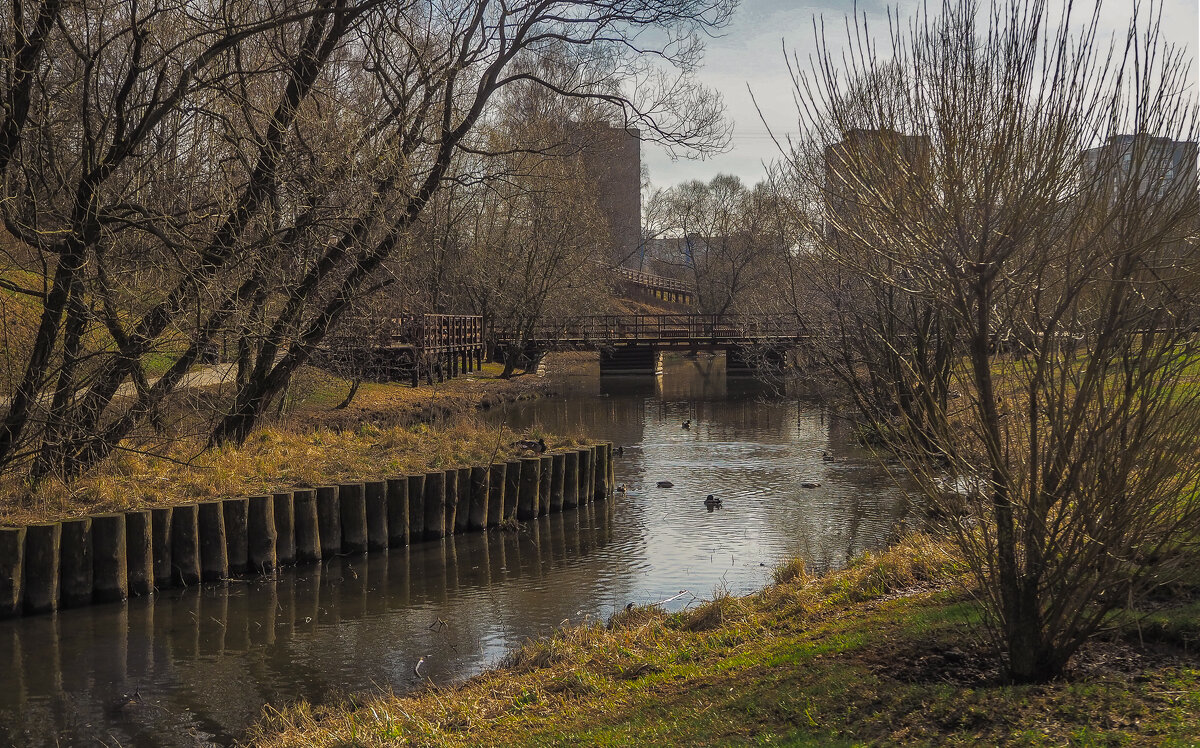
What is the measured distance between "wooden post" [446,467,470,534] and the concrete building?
1223 cm

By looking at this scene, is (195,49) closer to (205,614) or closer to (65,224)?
(65,224)

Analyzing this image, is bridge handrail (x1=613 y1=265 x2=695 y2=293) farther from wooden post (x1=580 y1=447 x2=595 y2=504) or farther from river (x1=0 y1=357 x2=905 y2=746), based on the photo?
river (x1=0 y1=357 x2=905 y2=746)

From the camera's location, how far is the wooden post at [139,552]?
1239cm

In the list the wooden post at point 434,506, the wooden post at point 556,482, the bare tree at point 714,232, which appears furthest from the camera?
the bare tree at point 714,232

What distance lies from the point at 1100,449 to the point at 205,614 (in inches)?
384

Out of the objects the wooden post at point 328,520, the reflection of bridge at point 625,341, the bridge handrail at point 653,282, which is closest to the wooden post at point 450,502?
the wooden post at point 328,520

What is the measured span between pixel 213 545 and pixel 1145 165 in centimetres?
1123

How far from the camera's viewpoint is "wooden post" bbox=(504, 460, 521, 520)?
17.5 m

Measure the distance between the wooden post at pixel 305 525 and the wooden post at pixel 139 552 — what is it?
6.91 feet

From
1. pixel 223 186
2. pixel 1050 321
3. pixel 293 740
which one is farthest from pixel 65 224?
pixel 1050 321

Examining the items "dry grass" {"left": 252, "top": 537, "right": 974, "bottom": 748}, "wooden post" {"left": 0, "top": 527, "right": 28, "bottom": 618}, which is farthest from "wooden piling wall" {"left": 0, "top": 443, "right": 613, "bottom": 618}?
"dry grass" {"left": 252, "top": 537, "right": 974, "bottom": 748}

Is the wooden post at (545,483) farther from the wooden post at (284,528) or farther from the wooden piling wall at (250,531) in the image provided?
the wooden post at (284,528)

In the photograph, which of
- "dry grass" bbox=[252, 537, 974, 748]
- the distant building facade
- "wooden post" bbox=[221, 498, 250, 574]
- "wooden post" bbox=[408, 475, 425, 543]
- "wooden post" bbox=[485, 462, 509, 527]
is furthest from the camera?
the distant building facade

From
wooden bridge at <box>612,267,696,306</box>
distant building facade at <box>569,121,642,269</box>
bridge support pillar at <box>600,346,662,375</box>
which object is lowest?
bridge support pillar at <box>600,346,662,375</box>
